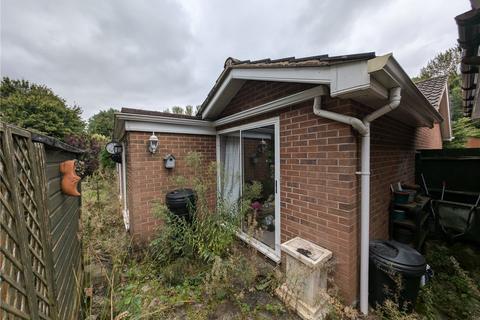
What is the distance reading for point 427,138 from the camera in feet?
21.7

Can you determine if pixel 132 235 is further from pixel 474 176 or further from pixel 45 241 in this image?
pixel 474 176

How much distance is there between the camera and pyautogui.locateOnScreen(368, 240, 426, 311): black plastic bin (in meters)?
2.32

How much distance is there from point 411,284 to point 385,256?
0.38 m

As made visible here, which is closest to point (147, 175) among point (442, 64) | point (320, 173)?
point (320, 173)

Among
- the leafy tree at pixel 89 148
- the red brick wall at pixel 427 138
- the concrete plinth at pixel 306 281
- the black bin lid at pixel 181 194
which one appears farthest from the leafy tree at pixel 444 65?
the leafy tree at pixel 89 148

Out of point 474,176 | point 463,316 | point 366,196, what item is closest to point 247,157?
point 366,196

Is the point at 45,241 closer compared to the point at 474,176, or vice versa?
the point at 45,241

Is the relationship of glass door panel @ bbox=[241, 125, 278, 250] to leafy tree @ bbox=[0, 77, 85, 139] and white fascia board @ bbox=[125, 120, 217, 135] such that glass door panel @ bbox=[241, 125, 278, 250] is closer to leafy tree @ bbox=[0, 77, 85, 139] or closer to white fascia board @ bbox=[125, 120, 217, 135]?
white fascia board @ bbox=[125, 120, 217, 135]

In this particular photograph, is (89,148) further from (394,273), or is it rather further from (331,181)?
(394,273)

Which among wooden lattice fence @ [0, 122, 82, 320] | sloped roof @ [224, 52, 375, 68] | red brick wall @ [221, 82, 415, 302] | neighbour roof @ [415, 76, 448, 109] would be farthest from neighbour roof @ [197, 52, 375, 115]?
neighbour roof @ [415, 76, 448, 109]

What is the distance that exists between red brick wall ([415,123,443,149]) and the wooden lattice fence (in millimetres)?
7954

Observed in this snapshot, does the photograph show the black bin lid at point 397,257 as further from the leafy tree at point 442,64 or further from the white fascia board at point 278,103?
the leafy tree at point 442,64

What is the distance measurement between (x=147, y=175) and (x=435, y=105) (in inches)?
329

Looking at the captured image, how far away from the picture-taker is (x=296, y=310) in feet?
8.28
